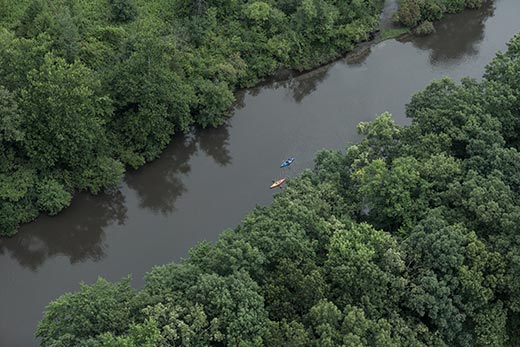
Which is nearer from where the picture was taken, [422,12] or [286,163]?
[286,163]

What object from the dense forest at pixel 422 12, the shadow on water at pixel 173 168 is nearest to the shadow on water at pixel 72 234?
the shadow on water at pixel 173 168

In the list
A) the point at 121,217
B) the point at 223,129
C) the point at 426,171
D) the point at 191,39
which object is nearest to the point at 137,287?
the point at 121,217

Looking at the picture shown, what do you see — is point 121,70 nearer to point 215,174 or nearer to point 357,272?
point 215,174

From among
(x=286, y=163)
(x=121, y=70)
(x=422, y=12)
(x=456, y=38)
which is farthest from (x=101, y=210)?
(x=456, y=38)

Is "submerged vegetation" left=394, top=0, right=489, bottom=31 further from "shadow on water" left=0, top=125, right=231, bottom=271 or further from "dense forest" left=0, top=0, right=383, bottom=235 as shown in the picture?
"shadow on water" left=0, top=125, right=231, bottom=271

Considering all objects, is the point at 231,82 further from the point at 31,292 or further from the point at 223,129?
the point at 31,292

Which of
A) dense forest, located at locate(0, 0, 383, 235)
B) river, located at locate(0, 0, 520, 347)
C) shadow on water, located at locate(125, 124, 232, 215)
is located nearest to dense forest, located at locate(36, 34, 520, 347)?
river, located at locate(0, 0, 520, 347)
